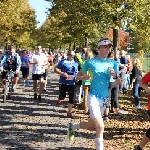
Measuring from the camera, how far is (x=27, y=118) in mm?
10336

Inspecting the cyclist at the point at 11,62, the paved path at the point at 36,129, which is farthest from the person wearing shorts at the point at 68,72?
the cyclist at the point at 11,62

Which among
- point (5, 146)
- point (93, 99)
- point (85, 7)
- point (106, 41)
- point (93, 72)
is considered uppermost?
point (85, 7)

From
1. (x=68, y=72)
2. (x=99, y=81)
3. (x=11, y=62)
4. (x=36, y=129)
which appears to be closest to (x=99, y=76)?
(x=99, y=81)

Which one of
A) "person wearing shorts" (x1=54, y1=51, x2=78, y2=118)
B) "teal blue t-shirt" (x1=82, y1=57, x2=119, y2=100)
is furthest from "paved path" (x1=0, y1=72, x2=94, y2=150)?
"teal blue t-shirt" (x1=82, y1=57, x2=119, y2=100)

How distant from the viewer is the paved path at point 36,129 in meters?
7.46

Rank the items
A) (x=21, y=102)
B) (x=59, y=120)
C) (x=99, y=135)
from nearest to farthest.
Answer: (x=99, y=135) < (x=59, y=120) < (x=21, y=102)

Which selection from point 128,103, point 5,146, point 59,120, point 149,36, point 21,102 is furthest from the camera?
point 149,36

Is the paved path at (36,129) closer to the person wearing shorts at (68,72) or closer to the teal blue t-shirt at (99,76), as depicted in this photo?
the person wearing shorts at (68,72)

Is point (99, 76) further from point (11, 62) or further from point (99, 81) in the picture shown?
point (11, 62)

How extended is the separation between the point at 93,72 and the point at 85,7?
816cm

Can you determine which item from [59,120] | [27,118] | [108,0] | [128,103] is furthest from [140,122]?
[108,0]

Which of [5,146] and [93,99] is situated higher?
[93,99]

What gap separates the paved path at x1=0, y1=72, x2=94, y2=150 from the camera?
746cm

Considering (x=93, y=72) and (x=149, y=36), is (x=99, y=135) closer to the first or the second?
(x=93, y=72)
